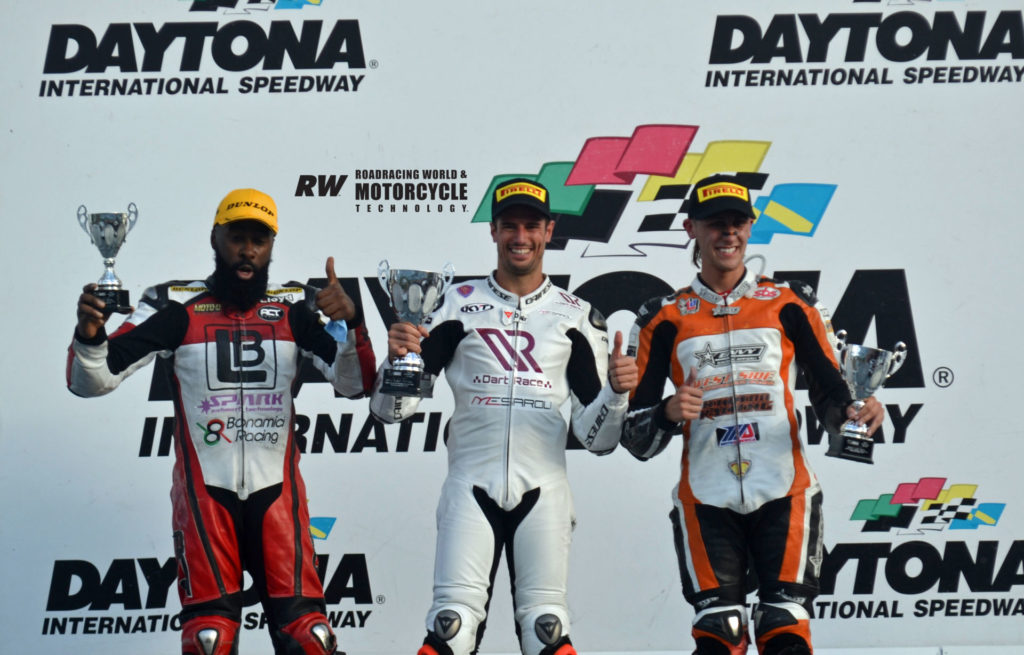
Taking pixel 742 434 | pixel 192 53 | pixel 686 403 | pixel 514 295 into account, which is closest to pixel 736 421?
pixel 742 434

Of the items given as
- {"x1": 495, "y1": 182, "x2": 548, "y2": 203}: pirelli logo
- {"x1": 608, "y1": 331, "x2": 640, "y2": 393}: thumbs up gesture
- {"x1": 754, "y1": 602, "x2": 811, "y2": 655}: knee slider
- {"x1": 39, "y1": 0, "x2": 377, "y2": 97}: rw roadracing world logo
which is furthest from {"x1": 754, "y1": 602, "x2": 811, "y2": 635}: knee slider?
{"x1": 39, "y1": 0, "x2": 377, "y2": 97}: rw roadracing world logo

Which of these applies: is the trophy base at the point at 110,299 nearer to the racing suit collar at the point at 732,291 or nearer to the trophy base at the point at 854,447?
the racing suit collar at the point at 732,291

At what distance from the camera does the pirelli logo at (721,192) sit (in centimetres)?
335

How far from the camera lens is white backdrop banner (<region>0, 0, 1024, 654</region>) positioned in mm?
4641

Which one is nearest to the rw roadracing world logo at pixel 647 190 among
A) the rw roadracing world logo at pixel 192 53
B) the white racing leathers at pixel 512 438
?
the rw roadracing world logo at pixel 192 53

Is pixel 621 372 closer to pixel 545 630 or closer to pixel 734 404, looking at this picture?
pixel 734 404

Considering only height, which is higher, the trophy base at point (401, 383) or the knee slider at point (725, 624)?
the trophy base at point (401, 383)

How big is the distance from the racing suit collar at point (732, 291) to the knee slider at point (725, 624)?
0.91 m

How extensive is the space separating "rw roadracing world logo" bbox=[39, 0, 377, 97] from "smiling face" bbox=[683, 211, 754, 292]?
2124mm

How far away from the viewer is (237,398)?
3.42 metres

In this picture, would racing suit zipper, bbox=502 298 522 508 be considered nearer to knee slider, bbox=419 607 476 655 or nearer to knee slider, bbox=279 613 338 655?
knee slider, bbox=419 607 476 655

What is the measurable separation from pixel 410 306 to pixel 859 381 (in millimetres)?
1347

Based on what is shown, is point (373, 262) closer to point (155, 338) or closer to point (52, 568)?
point (155, 338)

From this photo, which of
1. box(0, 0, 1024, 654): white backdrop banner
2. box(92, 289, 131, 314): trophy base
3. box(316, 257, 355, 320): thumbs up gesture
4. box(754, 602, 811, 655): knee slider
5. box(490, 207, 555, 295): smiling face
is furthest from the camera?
box(0, 0, 1024, 654): white backdrop banner
